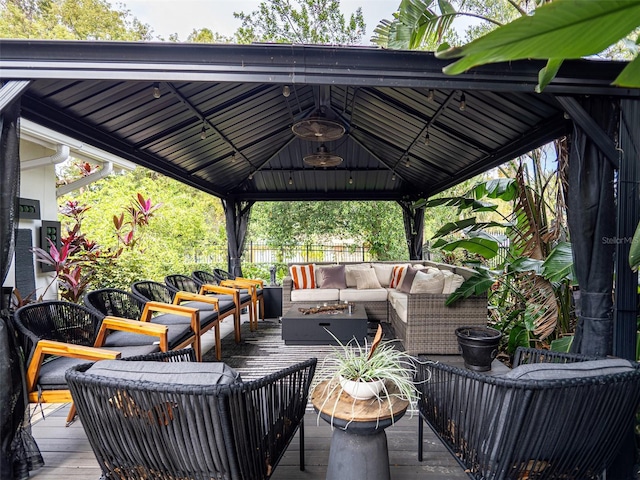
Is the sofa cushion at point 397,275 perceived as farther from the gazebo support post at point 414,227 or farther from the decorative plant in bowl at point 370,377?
the decorative plant in bowl at point 370,377

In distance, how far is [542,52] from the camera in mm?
633

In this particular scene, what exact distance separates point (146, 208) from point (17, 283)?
221cm

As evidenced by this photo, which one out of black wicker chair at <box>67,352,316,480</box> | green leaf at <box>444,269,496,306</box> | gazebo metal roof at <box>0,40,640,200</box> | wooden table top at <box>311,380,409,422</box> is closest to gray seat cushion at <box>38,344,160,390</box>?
black wicker chair at <box>67,352,316,480</box>

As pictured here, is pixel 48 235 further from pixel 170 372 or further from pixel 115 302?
pixel 170 372

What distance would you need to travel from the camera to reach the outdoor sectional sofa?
400 cm

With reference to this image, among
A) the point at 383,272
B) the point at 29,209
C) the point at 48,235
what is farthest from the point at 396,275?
the point at 29,209

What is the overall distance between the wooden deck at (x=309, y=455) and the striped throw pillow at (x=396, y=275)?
340 centimetres

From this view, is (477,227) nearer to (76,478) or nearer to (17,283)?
(76,478)

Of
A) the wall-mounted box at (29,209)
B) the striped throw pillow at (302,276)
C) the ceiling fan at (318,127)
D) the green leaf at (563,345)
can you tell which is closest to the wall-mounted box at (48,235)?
the wall-mounted box at (29,209)

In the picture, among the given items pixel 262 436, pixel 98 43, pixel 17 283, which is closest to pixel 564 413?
pixel 262 436

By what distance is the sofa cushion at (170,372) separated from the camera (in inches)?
53.0

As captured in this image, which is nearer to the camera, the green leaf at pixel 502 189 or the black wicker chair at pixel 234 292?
the green leaf at pixel 502 189

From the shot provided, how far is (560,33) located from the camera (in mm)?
626

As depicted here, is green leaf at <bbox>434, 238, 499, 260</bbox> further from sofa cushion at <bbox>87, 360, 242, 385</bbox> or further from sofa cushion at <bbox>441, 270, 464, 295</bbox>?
sofa cushion at <bbox>87, 360, 242, 385</bbox>
